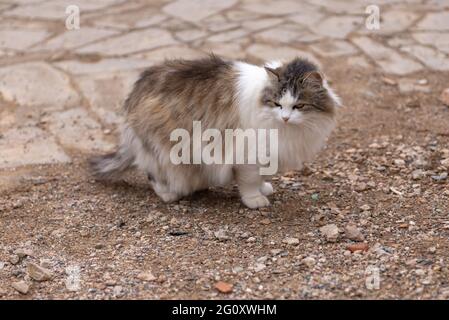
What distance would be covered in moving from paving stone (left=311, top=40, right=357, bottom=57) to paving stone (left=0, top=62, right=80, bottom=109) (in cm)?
224

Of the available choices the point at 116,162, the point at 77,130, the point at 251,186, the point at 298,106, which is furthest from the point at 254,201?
the point at 77,130

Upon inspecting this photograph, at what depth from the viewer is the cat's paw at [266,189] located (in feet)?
13.4

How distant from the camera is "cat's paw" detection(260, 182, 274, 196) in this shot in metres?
4.09

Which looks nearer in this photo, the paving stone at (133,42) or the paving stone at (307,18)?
the paving stone at (133,42)

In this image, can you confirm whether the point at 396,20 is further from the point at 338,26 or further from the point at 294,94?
the point at 294,94

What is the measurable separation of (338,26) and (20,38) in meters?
3.10

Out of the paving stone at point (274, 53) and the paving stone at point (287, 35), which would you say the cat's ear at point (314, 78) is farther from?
the paving stone at point (287, 35)

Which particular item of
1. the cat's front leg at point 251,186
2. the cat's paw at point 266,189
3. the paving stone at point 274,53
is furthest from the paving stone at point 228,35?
the cat's front leg at point 251,186

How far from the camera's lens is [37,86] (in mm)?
5535

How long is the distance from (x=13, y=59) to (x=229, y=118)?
3034 mm

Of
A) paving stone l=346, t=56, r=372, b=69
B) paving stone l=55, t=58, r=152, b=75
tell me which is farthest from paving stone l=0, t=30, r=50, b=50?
paving stone l=346, t=56, r=372, b=69

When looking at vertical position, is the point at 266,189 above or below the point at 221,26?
below

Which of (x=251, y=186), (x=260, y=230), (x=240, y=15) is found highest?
(x=240, y=15)

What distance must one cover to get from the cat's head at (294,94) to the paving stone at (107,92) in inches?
74.2
